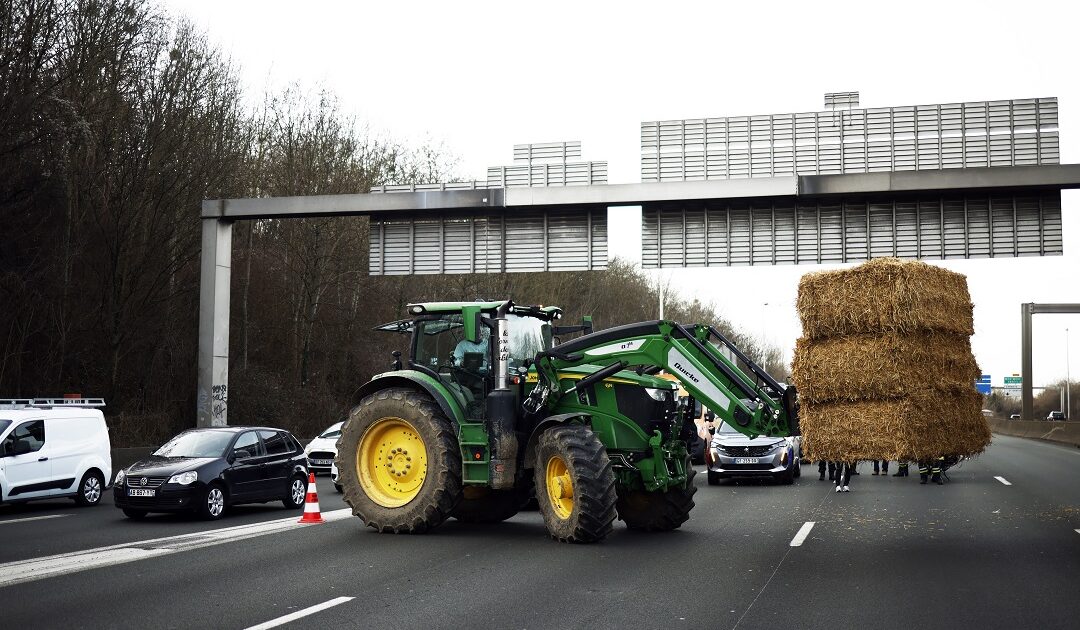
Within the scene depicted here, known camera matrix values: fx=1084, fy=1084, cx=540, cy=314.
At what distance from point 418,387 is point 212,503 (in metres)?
4.03

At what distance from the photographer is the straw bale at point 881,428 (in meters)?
12.1

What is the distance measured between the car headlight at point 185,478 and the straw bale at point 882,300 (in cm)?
894

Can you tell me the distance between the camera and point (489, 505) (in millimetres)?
15094

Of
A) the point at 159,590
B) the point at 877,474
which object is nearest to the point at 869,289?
the point at 159,590

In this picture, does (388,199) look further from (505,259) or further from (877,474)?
(877,474)

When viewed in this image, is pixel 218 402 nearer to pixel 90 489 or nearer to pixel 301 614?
pixel 90 489

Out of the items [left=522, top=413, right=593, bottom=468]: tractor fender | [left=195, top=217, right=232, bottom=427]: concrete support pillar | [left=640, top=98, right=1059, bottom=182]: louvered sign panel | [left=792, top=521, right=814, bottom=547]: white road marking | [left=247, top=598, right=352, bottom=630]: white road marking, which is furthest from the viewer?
[left=195, top=217, right=232, bottom=427]: concrete support pillar

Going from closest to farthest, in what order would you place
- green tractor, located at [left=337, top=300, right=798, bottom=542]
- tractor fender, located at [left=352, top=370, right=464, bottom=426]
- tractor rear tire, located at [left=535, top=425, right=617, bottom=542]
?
tractor rear tire, located at [left=535, top=425, right=617, bottom=542] < green tractor, located at [left=337, top=300, right=798, bottom=542] < tractor fender, located at [left=352, top=370, right=464, bottom=426]

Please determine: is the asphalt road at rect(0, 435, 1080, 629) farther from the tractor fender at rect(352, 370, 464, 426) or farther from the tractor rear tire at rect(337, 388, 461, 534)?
the tractor fender at rect(352, 370, 464, 426)

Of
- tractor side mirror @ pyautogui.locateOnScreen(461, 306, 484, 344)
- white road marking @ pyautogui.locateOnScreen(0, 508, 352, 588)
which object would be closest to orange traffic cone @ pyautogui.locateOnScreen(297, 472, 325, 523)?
white road marking @ pyautogui.locateOnScreen(0, 508, 352, 588)

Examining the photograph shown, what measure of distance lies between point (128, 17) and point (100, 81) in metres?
2.08

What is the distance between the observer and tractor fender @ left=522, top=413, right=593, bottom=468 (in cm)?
1309

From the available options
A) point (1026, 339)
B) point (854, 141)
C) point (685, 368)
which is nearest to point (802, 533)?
point (685, 368)

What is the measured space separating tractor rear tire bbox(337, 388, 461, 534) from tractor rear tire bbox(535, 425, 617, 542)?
1293 mm
